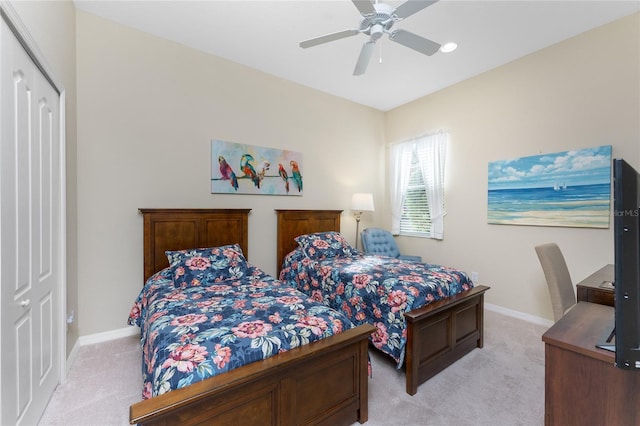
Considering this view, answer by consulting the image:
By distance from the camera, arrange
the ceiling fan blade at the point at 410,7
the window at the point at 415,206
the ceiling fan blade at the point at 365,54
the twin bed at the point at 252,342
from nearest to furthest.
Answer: the twin bed at the point at 252,342
the ceiling fan blade at the point at 410,7
the ceiling fan blade at the point at 365,54
the window at the point at 415,206

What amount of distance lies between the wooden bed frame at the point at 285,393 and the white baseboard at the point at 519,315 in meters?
2.65

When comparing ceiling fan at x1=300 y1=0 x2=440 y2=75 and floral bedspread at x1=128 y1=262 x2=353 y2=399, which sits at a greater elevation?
ceiling fan at x1=300 y1=0 x2=440 y2=75

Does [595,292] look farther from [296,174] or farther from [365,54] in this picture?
[296,174]

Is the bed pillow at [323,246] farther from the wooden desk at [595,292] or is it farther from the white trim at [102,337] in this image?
the wooden desk at [595,292]

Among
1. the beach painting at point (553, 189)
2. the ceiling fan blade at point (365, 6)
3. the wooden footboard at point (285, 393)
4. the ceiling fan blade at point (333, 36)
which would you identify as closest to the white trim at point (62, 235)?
the wooden footboard at point (285, 393)

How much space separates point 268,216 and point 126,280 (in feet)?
5.52

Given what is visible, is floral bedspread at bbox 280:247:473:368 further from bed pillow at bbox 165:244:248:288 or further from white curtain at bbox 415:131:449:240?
white curtain at bbox 415:131:449:240

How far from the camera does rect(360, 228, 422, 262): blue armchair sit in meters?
4.32

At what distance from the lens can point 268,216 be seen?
3740 millimetres

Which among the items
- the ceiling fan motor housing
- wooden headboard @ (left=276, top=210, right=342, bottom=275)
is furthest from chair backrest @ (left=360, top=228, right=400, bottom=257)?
the ceiling fan motor housing

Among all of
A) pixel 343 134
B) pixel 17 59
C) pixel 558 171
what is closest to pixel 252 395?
pixel 17 59

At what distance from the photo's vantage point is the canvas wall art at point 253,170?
3.35 metres

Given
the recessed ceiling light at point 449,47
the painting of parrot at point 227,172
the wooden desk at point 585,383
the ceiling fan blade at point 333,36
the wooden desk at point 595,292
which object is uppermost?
the recessed ceiling light at point 449,47

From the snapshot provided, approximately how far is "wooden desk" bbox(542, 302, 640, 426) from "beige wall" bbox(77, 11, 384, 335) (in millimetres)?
3051
